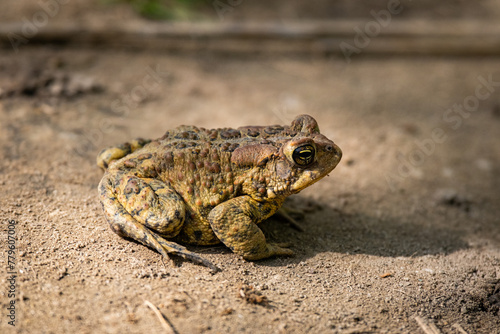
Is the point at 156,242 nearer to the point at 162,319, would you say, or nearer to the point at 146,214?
the point at 146,214

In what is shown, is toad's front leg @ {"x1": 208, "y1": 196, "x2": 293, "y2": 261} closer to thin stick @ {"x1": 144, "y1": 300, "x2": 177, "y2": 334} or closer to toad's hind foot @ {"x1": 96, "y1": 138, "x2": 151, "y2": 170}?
thin stick @ {"x1": 144, "y1": 300, "x2": 177, "y2": 334}

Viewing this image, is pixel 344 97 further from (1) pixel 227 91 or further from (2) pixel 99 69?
(2) pixel 99 69

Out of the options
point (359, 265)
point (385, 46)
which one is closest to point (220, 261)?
point (359, 265)

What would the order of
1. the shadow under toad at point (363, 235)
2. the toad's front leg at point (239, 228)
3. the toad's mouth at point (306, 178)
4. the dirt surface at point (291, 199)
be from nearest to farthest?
the dirt surface at point (291, 199) < the toad's front leg at point (239, 228) < the toad's mouth at point (306, 178) < the shadow under toad at point (363, 235)

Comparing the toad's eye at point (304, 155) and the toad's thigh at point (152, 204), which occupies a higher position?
the toad's eye at point (304, 155)

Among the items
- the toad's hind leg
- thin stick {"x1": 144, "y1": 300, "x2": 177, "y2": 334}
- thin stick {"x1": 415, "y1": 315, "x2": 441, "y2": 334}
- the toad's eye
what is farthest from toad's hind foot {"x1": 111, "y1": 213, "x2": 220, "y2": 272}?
thin stick {"x1": 415, "y1": 315, "x2": 441, "y2": 334}

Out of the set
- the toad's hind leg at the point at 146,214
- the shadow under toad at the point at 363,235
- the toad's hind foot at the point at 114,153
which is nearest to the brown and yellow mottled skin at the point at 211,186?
the toad's hind leg at the point at 146,214

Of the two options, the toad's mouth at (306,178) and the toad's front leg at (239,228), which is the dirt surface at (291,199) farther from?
the toad's mouth at (306,178)
